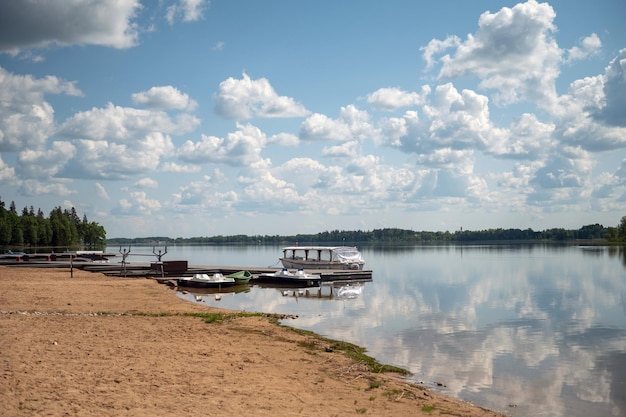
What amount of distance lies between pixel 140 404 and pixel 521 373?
12.7 m

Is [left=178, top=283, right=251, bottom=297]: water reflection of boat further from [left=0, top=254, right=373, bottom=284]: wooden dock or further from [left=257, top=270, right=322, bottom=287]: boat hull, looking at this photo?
[left=0, top=254, right=373, bottom=284]: wooden dock

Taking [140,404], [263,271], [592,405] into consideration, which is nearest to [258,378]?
[140,404]

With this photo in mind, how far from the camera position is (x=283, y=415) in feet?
34.2

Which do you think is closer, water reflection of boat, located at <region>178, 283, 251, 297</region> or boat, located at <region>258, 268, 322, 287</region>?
water reflection of boat, located at <region>178, 283, 251, 297</region>

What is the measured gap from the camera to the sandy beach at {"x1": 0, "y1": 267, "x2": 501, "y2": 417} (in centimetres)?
1017

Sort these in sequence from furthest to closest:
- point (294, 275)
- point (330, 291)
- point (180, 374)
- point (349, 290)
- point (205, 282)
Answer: point (294, 275), point (349, 290), point (330, 291), point (205, 282), point (180, 374)

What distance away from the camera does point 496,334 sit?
25.2 metres

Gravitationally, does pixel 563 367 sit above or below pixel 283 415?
below

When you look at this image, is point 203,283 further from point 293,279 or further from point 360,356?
point 360,356

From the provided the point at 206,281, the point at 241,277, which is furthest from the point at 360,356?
the point at 241,277

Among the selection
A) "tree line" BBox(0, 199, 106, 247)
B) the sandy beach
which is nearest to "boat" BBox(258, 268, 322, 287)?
the sandy beach

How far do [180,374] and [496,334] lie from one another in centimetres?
1729

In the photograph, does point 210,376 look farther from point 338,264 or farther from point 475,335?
point 338,264

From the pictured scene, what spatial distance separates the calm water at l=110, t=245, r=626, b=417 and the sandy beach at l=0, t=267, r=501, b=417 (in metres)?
2.56
